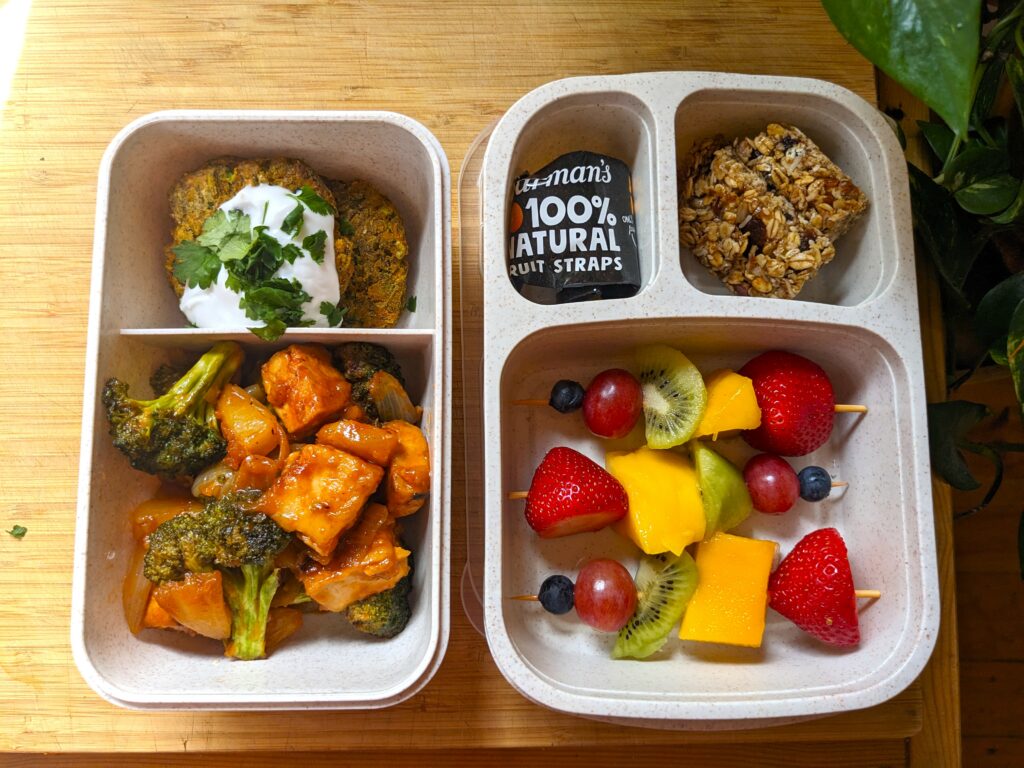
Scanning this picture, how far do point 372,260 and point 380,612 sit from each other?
63cm

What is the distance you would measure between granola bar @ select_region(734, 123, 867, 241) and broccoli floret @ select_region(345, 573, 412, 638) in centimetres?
96

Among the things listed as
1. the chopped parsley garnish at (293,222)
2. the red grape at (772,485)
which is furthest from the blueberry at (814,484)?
the chopped parsley garnish at (293,222)

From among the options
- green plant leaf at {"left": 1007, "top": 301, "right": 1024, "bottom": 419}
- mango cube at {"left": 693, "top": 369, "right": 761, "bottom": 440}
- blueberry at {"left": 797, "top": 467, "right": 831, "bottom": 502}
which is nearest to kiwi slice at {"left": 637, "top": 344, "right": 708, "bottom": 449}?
mango cube at {"left": 693, "top": 369, "right": 761, "bottom": 440}

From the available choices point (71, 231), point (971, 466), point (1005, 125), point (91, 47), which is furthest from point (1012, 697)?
point (91, 47)

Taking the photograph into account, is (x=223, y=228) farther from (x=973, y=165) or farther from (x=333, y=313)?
(x=973, y=165)

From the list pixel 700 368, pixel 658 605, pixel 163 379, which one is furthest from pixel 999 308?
pixel 163 379

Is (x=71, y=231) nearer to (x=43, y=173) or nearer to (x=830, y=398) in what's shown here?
(x=43, y=173)

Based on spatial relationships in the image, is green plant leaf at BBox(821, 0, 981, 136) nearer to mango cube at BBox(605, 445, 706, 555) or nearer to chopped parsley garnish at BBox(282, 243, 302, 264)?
mango cube at BBox(605, 445, 706, 555)

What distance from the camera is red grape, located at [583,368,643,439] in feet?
4.61

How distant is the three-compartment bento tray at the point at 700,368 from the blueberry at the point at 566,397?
7cm

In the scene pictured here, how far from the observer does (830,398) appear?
1425 millimetres

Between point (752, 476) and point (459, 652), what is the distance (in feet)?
2.10

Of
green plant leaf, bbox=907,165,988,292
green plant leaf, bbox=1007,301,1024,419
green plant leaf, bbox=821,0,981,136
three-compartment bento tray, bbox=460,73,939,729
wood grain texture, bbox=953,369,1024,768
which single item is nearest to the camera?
green plant leaf, bbox=821,0,981,136

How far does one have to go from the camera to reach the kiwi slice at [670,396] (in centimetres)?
139
